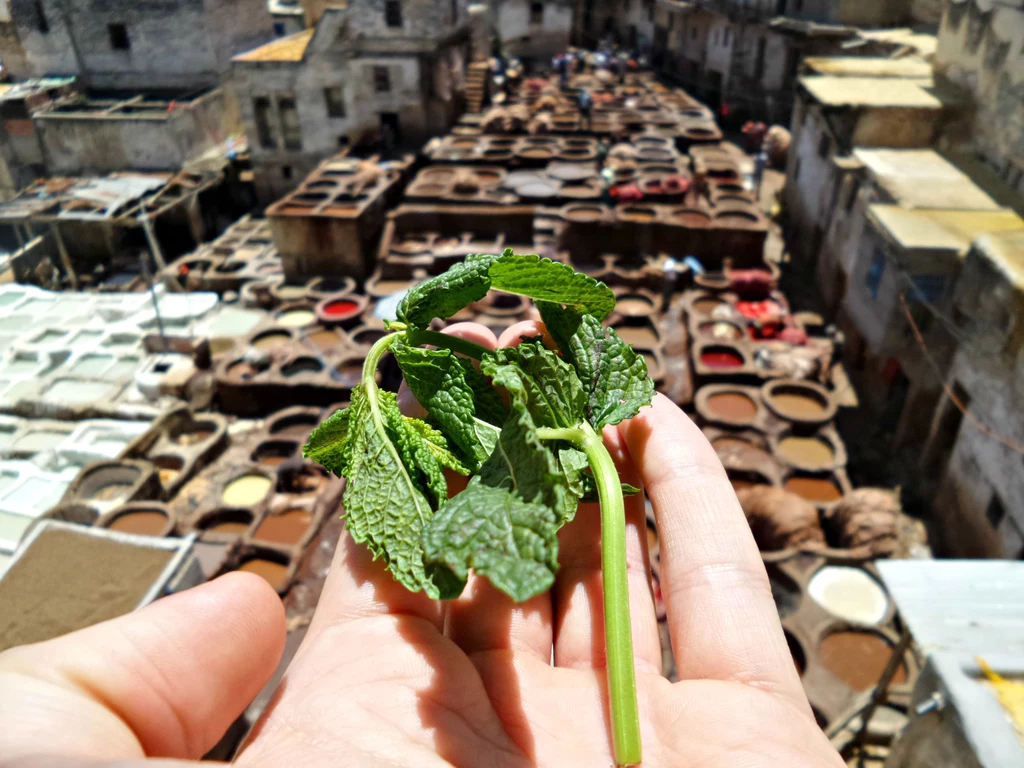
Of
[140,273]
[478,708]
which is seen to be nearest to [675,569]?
[478,708]

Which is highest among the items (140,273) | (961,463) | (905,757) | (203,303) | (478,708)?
(478,708)

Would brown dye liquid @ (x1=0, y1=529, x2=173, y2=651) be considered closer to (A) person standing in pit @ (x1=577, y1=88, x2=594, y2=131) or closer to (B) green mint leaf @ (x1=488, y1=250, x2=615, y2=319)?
(B) green mint leaf @ (x1=488, y1=250, x2=615, y2=319)

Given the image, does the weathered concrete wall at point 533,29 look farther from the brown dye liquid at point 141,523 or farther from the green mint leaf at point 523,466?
the green mint leaf at point 523,466

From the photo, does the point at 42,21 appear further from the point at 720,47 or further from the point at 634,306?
the point at 720,47

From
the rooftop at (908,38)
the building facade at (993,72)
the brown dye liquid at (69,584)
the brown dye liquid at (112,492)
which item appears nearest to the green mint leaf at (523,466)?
the brown dye liquid at (69,584)

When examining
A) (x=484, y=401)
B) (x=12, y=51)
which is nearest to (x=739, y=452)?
(x=484, y=401)

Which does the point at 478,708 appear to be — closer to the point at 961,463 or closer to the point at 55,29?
the point at 961,463
